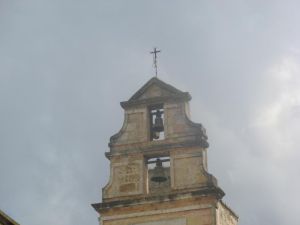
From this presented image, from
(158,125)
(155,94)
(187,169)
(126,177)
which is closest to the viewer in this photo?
(187,169)

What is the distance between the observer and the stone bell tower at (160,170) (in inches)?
809

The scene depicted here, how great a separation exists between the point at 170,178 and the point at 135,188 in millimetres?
938

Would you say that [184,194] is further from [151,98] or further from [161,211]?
[151,98]

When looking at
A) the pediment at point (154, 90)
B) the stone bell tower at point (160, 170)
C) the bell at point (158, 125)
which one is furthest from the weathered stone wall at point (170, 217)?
the pediment at point (154, 90)

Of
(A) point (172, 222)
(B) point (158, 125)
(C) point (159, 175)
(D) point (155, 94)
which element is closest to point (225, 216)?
(A) point (172, 222)

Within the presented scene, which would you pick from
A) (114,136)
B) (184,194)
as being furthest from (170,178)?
(114,136)

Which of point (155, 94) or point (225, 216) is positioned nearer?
point (225, 216)

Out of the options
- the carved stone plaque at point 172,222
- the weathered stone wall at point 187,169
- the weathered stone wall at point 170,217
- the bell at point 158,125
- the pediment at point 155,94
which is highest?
the pediment at point 155,94

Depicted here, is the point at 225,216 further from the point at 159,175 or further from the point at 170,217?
Answer: the point at 159,175

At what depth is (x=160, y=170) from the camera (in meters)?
21.5

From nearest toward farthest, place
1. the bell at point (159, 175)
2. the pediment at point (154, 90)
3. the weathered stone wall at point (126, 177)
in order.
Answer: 1. the weathered stone wall at point (126, 177)
2. the bell at point (159, 175)
3. the pediment at point (154, 90)

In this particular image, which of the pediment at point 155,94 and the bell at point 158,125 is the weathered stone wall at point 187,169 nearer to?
the bell at point 158,125

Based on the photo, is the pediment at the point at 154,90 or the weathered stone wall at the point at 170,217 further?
the pediment at the point at 154,90

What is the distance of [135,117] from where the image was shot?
875 inches
